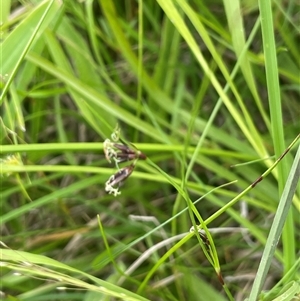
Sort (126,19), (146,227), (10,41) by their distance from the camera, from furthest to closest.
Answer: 1. (126,19)
2. (146,227)
3. (10,41)

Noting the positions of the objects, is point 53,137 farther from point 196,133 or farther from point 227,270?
point 227,270

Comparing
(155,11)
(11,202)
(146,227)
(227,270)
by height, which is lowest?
(227,270)

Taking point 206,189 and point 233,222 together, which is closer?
point 206,189

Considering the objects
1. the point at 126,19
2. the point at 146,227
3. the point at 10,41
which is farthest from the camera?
the point at 126,19

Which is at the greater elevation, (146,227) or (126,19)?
(126,19)

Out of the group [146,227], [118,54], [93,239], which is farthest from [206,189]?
[118,54]

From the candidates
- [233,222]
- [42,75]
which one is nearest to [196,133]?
[233,222]
